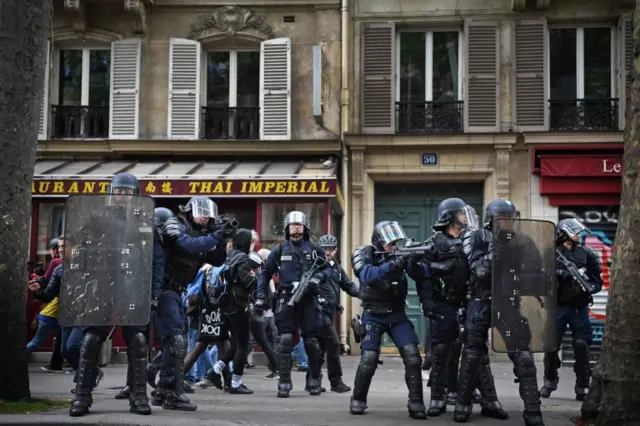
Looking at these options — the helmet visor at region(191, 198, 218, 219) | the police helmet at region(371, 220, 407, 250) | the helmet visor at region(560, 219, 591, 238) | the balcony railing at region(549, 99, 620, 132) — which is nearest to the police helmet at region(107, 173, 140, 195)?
the helmet visor at region(191, 198, 218, 219)

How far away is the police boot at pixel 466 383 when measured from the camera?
25.2 ft

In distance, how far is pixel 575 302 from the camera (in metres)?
10.3

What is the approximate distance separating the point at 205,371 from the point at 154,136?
7.37 meters

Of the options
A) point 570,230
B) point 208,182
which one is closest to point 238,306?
point 570,230

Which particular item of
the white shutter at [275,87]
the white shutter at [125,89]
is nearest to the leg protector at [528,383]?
the white shutter at [275,87]

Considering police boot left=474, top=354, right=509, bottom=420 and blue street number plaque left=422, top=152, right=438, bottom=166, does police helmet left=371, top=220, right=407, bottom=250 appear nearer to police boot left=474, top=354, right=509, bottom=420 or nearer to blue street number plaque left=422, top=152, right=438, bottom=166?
police boot left=474, top=354, right=509, bottom=420

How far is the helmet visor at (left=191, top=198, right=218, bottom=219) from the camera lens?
8375 millimetres

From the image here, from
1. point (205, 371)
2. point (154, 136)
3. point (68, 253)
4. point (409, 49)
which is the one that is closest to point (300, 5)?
point (409, 49)

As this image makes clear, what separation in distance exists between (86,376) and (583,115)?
11812 mm

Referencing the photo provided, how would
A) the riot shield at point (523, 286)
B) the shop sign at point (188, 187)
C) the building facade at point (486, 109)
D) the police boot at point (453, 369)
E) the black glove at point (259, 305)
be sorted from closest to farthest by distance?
the riot shield at point (523, 286)
the police boot at point (453, 369)
the black glove at point (259, 305)
the shop sign at point (188, 187)
the building facade at point (486, 109)

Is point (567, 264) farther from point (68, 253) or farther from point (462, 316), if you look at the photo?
point (68, 253)

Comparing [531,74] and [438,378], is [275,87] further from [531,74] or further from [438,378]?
[438,378]

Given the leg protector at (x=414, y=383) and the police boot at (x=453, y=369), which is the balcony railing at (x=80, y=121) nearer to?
the police boot at (x=453, y=369)

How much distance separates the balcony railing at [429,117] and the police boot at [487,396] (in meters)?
9.44
